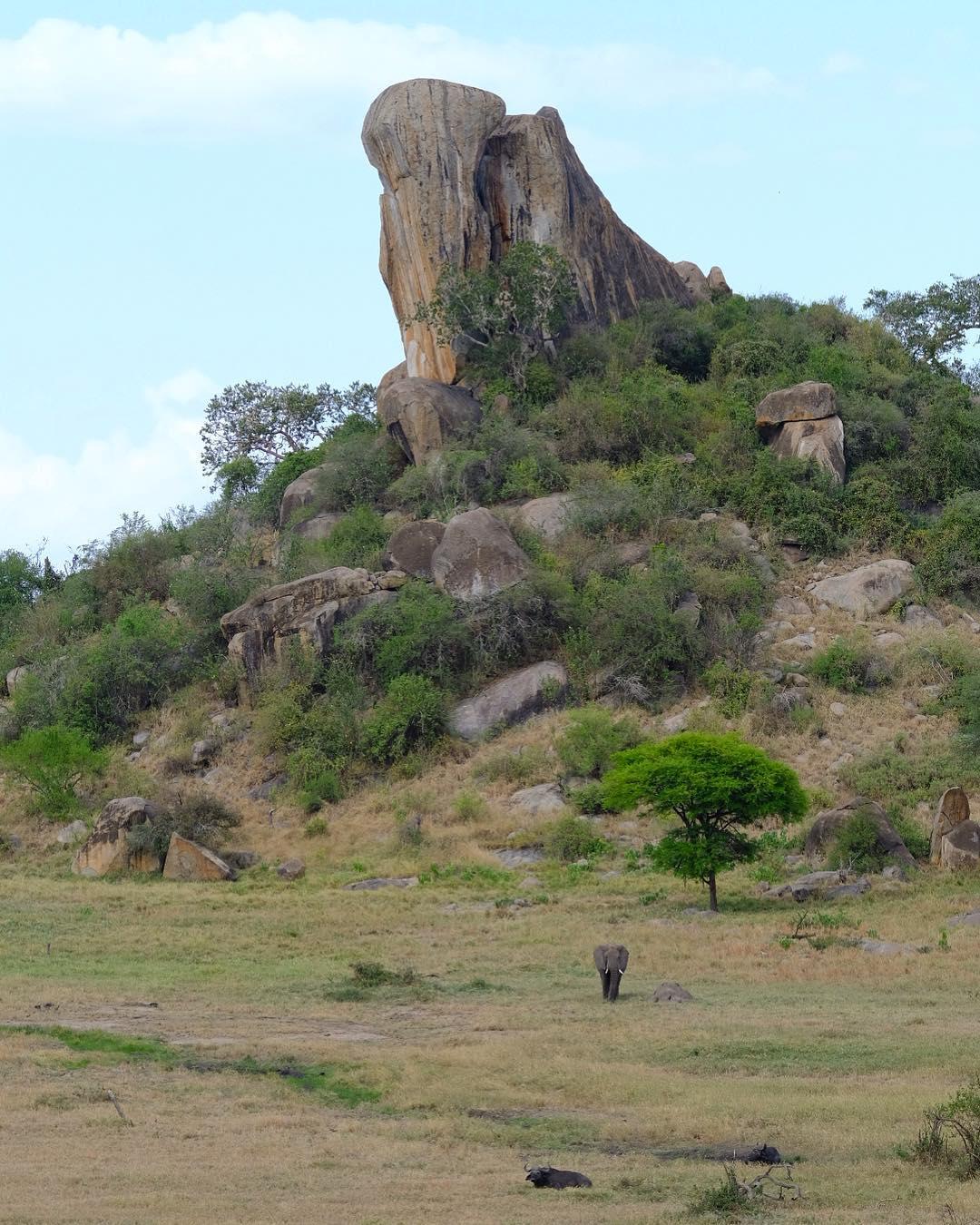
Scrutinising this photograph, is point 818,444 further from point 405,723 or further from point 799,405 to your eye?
point 405,723

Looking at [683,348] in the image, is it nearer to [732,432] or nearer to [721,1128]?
[732,432]

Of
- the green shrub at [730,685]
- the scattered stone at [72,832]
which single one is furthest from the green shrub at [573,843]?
the scattered stone at [72,832]

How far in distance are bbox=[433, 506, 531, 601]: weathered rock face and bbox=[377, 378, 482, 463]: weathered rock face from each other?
23.6ft

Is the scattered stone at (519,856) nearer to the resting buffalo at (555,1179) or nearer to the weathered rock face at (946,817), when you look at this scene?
the weathered rock face at (946,817)

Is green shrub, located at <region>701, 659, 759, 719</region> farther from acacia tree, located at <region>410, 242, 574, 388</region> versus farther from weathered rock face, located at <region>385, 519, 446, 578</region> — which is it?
acacia tree, located at <region>410, 242, 574, 388</region>

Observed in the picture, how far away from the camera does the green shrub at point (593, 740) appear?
34562 millimetres

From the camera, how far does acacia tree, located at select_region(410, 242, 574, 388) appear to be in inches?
1956

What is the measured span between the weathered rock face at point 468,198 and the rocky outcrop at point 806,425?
8.99 meters

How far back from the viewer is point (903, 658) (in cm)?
3791

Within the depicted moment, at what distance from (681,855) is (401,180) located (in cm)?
3196

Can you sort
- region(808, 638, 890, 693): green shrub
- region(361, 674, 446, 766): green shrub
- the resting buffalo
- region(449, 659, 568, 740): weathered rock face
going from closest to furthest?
the resting buffalo < region(808, 638, 890, 693): green shrub < region(361, 674, 446, 766): green shrub < region(449, 659, 568, 740): weathered rock face

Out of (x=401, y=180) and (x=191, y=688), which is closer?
(x=191, y=688)

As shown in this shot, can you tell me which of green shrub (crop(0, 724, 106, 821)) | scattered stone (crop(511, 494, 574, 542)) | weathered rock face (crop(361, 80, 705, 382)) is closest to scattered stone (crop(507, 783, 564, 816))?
scattered stone (crop(511, 494, 574, 542))

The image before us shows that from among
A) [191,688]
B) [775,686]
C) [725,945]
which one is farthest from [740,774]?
[191,688]
